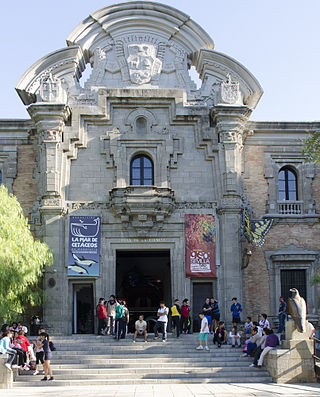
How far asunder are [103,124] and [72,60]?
344 centimetres

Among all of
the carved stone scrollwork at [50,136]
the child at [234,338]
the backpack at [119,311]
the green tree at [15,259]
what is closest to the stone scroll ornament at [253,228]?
the child at [234,338]

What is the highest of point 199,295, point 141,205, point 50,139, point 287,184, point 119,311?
point 50,139

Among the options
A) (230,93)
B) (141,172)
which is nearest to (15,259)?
(141,172)

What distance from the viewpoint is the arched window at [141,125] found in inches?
1156

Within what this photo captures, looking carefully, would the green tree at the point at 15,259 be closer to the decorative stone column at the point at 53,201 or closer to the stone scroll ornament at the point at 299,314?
the decorative stone column at the point at 53,201

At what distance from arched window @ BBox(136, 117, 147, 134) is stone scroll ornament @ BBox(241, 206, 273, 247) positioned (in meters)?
6.09

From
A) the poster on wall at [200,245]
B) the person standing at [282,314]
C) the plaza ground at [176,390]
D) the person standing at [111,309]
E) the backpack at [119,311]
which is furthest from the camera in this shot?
the poster on wall at [200,245]

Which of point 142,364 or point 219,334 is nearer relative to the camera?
point 142,364

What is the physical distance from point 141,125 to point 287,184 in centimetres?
774

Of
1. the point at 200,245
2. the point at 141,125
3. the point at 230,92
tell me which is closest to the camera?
the point at 200,245

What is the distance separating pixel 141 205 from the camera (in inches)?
1080

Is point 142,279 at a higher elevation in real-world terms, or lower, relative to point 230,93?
lower

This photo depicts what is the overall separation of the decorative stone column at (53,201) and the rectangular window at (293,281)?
10.1 meters

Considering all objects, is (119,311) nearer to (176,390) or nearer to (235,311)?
(235,311)
